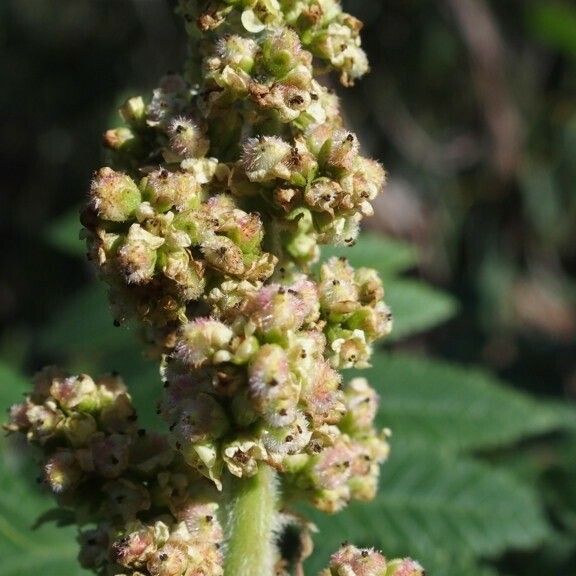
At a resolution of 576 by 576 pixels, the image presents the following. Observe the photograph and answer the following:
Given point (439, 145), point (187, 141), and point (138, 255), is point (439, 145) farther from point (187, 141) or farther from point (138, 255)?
point (138, 255)

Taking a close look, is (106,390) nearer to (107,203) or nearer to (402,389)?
(107,203)

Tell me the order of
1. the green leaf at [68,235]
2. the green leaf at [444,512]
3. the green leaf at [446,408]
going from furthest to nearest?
the green leaf at [68,235]
the green leaf at [446,408]
the green leaf at [444,512]

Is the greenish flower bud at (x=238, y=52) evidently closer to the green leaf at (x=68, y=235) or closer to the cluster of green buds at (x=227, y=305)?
the cluster of green buds at (x=227, y=305)

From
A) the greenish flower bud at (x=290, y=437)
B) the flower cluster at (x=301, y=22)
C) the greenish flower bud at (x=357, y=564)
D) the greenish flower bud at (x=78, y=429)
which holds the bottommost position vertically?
the greenish flower bud at (x=357, y=564)

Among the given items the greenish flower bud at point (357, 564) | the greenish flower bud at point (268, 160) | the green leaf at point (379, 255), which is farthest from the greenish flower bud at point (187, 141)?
the green leaf at point (379, 255)

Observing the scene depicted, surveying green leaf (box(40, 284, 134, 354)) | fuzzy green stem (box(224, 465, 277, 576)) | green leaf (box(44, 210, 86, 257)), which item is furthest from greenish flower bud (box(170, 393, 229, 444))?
green leaf (box(44, 210, 86, 257))

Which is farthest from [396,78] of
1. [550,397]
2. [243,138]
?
[243,138]

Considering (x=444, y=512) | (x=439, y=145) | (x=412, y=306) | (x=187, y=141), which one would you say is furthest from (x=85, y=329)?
(x=439, y=145)
